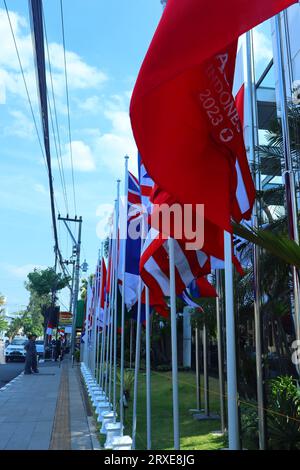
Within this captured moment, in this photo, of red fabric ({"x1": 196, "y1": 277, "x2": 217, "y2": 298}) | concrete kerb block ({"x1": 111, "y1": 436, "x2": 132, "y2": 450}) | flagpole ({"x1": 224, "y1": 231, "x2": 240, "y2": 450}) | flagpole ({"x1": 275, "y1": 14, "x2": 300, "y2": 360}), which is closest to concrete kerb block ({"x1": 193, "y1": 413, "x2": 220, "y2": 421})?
concrete kerb block ({"x1": 111, "y1": 436, "x2": 132, "y2": 450})

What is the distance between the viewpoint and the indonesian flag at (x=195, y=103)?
322cm

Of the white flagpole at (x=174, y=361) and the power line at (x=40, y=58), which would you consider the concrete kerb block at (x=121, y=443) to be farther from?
the power line at (x=40, y=58)

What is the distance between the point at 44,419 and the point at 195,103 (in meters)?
8.62

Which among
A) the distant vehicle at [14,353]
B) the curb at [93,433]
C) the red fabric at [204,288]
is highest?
the red fabric at [204,288]

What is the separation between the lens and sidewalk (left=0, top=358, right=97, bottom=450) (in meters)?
7.95

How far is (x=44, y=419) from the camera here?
10367mm

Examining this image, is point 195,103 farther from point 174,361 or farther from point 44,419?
point 44,419

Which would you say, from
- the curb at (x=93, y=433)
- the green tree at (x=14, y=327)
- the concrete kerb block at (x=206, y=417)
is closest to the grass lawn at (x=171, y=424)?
the concrete kerb block at (x=206, y=417)

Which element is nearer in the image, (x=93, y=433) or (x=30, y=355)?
(x=93, y=433)

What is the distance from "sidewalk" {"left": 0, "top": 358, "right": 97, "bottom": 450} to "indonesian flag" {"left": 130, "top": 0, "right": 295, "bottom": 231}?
5468 mm

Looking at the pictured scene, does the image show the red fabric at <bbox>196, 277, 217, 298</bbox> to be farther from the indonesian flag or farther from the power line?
the power line

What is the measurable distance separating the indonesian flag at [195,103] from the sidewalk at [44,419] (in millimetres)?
Answer: 5468

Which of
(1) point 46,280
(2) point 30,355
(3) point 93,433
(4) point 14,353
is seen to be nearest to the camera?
(3) point 93,433

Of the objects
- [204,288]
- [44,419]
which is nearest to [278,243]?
[204,288]
